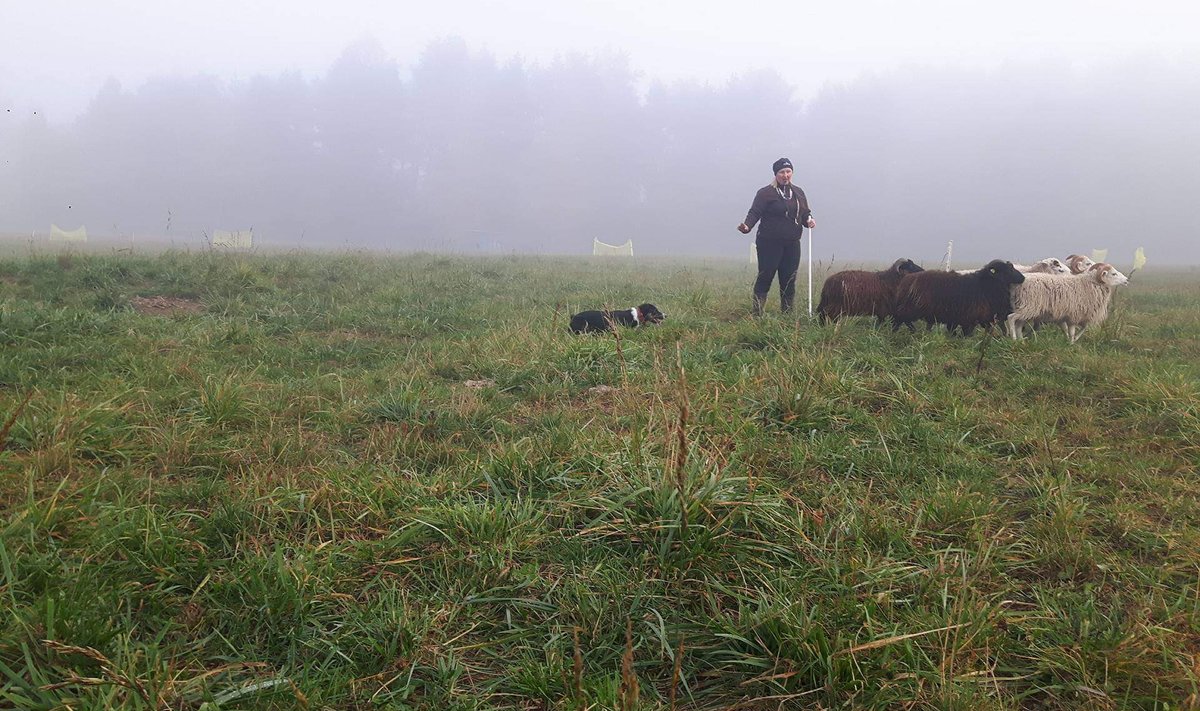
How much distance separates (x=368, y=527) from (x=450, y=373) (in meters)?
2.97

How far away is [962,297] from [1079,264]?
9.14 ft

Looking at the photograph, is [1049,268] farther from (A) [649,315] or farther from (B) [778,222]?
(A) [649,315]

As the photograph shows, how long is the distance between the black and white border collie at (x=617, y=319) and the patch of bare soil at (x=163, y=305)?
539cm

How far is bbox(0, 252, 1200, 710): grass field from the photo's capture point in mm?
1922

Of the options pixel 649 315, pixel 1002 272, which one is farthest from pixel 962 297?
pixel 649 315

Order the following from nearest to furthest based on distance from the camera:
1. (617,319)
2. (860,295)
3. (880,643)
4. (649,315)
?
(880,643)
(860,295)
(617,319)
(649,315)

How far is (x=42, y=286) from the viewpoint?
27.6 ft

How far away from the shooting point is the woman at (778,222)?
8188 millimetres

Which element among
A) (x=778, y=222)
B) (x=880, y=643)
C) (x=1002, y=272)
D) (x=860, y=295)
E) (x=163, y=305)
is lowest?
(x=880, y=643)

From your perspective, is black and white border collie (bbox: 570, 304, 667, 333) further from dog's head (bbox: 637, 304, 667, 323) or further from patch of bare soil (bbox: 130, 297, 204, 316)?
patch of bare soil (bbox: 130, 297, 204, 316)

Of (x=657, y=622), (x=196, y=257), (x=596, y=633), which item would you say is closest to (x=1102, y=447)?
(x=657, y=622)

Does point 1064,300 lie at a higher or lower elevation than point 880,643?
higher

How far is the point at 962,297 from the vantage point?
705cm

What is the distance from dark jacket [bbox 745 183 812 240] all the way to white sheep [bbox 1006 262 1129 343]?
2.80 metres
